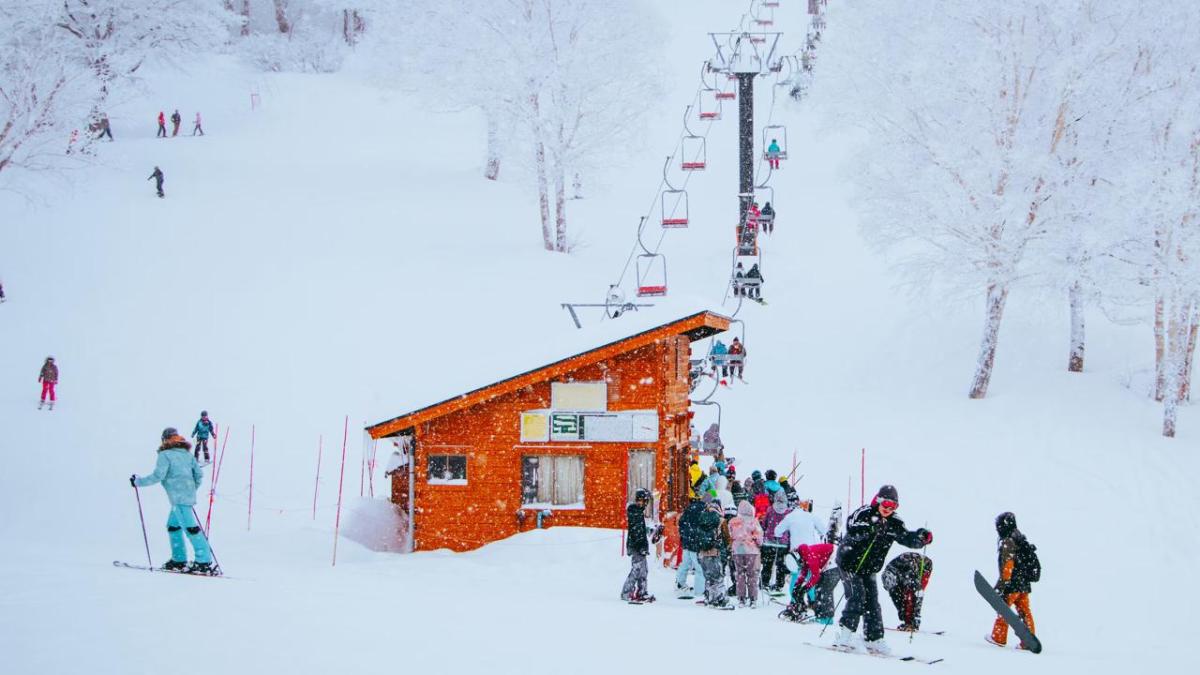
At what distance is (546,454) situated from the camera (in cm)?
1600

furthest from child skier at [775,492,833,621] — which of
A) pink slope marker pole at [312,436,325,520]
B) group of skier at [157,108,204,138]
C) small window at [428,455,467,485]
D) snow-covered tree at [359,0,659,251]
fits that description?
group of skier at [157,108,204,138]

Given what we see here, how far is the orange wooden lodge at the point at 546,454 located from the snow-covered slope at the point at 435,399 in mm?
690

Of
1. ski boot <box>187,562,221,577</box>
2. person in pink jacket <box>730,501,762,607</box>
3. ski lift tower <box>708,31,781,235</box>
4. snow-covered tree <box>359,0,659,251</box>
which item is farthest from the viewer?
snow-covered tree <box>359,0,659,251</box>

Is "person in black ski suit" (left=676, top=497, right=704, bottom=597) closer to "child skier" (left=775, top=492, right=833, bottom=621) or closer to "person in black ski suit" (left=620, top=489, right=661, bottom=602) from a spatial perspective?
"person in black ski suit" (left=620, top=489, right=661, bottom=602)

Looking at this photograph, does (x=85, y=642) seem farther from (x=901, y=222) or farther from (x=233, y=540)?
(x=901, y=222)

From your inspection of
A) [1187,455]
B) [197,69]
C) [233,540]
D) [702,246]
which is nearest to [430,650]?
[233,540]

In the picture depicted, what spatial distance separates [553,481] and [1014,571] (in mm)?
8367

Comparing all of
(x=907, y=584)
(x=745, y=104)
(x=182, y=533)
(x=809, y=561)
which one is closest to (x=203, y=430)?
(x=182, y=533)

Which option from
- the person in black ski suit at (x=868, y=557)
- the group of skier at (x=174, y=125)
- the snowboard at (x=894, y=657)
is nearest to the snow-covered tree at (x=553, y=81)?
the group of skier at (x=174, y=125)

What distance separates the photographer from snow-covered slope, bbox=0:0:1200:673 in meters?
8.20

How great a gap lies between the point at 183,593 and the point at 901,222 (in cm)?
2107

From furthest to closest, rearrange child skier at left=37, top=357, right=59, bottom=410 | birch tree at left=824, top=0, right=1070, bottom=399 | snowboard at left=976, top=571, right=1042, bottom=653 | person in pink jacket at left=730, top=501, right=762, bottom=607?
birch tree at left=824, top=0, right=1070, bottom=399, child skier at left=37, top=357, right=59, bottom=410, person in pink jacket at left=730, top=501, right=762, bottom=607, snowboard at left=976, top=571, right=1042, bottom=653

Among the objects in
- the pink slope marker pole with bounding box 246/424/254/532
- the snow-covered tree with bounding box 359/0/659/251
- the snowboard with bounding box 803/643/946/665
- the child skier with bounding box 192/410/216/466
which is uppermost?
the snow-covered tree with bounding box 359/0/659/251

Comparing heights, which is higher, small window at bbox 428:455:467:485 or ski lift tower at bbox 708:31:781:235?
ski lift tower at bbox 708:31:781:235
